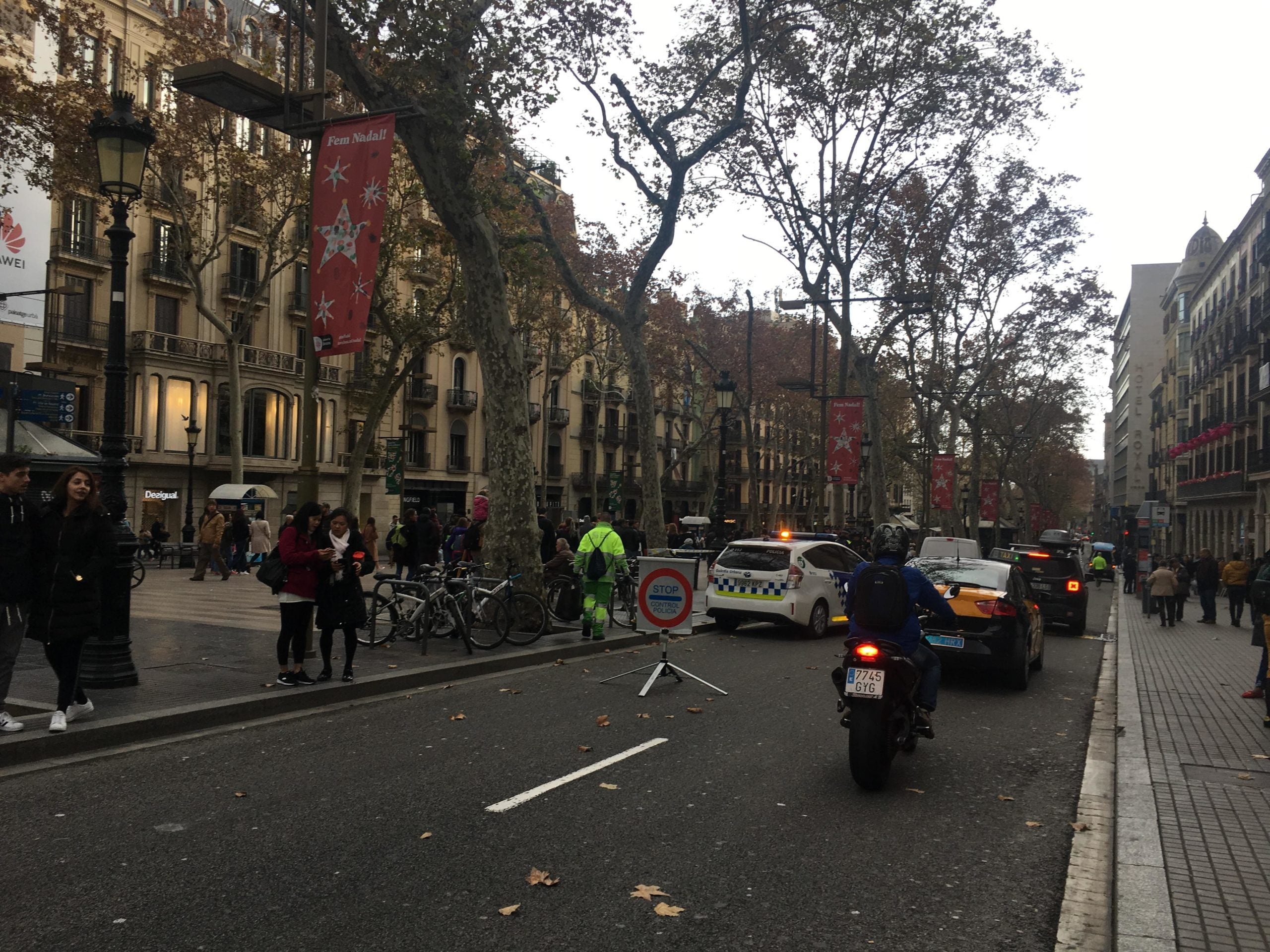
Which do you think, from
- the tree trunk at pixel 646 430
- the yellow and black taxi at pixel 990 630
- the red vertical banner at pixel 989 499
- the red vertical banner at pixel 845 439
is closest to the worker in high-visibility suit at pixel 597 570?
the yellow and black taxi at pixel 990 630

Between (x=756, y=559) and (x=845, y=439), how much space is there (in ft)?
37.2

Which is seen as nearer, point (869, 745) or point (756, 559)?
point (869, 745)

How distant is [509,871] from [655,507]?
1851cm

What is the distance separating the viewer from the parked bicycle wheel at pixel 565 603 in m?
14.8

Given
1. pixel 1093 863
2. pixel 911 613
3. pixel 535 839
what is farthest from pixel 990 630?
pixel 535 839

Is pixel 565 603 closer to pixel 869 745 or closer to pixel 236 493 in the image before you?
pixel 869 745

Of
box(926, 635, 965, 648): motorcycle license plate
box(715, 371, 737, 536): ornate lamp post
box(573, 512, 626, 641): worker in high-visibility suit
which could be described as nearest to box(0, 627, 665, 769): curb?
box(573, 512, 626, 641): worker in high-visibility suit

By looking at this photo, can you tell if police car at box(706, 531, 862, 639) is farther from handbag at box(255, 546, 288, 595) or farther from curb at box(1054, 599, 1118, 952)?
handbag at box(255, 546, 288, 595)

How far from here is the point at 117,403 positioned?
852 centimetres

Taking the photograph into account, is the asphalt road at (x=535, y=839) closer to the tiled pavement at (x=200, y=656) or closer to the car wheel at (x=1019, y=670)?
the tiled pavement at (x=200, y=656)

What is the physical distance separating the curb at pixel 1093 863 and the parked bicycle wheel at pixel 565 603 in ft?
26.7

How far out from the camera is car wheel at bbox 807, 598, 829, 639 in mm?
15289

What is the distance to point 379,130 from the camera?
9195 mm

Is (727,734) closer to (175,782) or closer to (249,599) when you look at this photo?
(175,782)
